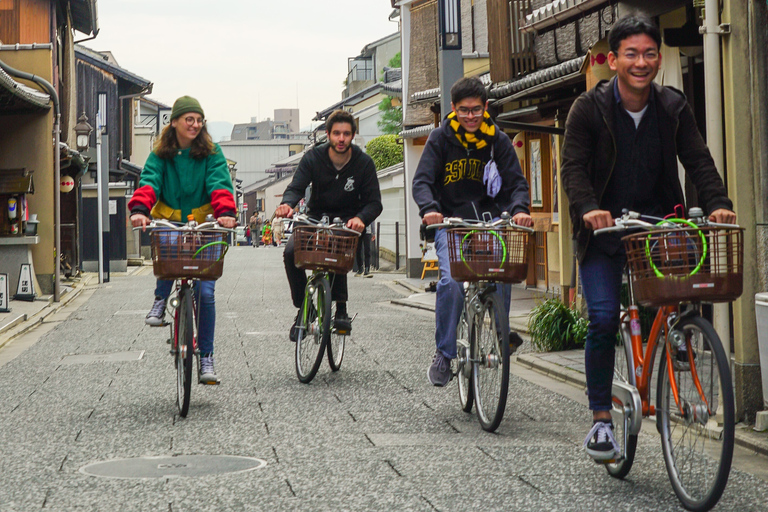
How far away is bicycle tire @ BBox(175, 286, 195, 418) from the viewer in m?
5.91

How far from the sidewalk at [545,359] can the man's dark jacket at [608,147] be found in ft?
5.29

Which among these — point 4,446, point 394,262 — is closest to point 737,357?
point 4,446

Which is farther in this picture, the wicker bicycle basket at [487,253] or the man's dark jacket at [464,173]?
the man's dark jacket at [464,173]

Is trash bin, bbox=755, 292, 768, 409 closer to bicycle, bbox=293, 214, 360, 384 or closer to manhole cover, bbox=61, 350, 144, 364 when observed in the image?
bicycle, bbox=293, 214, 360, 384

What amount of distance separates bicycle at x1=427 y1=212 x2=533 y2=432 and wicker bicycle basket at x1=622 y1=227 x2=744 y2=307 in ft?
5.29

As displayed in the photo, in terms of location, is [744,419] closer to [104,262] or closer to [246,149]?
[104,262]

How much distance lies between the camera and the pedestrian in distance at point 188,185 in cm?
629

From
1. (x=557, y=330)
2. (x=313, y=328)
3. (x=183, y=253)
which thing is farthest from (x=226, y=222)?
(x=557, y=330)

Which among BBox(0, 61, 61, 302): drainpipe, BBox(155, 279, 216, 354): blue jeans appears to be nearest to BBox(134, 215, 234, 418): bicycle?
BBox(155, 279, 216, 354): blue jeans

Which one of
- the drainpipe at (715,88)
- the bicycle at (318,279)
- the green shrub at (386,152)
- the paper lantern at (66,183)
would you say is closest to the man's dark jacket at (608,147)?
the drainpipe at (715,88)

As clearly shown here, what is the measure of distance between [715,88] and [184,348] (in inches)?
136

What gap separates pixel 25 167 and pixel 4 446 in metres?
13.6

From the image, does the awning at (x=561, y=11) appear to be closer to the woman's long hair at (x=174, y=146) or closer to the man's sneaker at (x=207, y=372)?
the woman's long hair at (x=174, y=146)

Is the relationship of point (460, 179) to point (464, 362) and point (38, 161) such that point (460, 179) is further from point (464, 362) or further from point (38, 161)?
point (38, 161)
